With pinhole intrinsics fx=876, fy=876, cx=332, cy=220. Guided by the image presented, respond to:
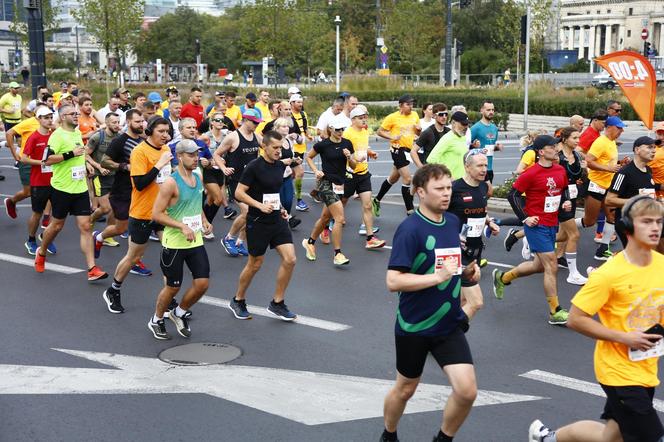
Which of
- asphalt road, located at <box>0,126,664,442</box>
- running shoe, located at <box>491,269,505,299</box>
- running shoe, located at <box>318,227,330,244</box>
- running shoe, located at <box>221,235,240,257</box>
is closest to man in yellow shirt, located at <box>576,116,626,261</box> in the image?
asphalt road, located at <box>0,126,664,442</box>

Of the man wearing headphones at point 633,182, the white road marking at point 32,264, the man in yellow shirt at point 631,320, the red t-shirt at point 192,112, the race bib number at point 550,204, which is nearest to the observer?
the man in yellow shirt at point 631,320

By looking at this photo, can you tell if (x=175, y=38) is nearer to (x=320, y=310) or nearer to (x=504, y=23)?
(x=504, y=23)

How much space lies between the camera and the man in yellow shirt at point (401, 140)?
46.6 feet

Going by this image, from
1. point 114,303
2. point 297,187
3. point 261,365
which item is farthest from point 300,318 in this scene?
point 297,187

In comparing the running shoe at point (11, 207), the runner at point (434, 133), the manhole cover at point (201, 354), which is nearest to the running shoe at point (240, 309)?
the manhole cover at point (201, 354)

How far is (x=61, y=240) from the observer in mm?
12875

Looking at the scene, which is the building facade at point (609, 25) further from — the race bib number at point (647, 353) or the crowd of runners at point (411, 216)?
the race bib number at point (647, 353)

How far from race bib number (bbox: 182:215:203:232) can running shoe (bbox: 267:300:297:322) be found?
4.16 feet

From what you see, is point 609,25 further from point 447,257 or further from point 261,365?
point 447,257

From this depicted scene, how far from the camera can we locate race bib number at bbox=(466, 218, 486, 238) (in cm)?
797

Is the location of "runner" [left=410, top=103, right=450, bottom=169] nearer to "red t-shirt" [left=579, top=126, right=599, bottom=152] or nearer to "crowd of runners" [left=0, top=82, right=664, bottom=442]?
"crowd of runners" [left=0, top=82, right=664, bottom=442]

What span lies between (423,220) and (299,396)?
201cm

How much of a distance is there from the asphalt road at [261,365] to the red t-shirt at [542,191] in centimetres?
105

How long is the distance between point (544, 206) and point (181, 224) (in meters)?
3.57
